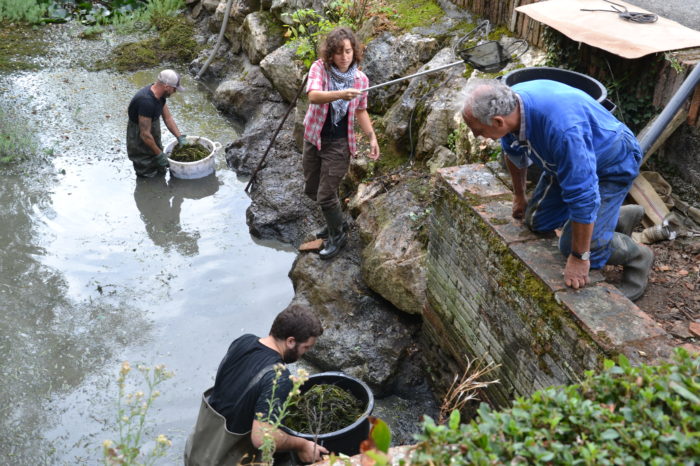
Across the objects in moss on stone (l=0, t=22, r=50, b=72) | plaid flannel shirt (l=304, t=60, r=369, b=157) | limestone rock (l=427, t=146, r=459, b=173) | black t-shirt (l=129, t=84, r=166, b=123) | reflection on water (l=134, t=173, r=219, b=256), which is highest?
plaid flannel shirt (l=304, t=60, r=369, b=157)

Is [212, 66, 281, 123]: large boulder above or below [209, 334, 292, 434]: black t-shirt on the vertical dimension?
below

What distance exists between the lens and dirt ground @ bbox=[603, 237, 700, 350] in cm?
369

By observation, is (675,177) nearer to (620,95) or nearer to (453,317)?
(620,95)

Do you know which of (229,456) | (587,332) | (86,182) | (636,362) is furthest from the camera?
(86,182)

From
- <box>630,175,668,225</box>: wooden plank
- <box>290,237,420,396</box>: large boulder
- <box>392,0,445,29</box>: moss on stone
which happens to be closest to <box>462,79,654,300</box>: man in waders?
<box>630,175,668,225</box>: wooden plank

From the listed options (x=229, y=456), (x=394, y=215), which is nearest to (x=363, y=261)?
(x=394, y=215)

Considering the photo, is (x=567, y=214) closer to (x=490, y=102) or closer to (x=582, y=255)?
(x=582, y=255)

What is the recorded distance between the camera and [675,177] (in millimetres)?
4707

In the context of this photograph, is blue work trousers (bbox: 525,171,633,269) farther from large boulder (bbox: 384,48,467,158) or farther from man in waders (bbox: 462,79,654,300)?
large boulder (bbox: 384,48,467,158)

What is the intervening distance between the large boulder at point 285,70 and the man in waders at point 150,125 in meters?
1.66

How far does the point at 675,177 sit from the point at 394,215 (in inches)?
92.0

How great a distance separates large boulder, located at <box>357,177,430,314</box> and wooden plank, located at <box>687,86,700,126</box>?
2.18 meters

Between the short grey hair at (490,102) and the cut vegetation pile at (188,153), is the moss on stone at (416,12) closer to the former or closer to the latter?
the cut vegetation pile at (188,153)

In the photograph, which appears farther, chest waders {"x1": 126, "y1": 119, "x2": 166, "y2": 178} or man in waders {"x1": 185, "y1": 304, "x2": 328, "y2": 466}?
chest waders {"x1": 126, "y1": 119, "x2": 166, "y2": 178}
